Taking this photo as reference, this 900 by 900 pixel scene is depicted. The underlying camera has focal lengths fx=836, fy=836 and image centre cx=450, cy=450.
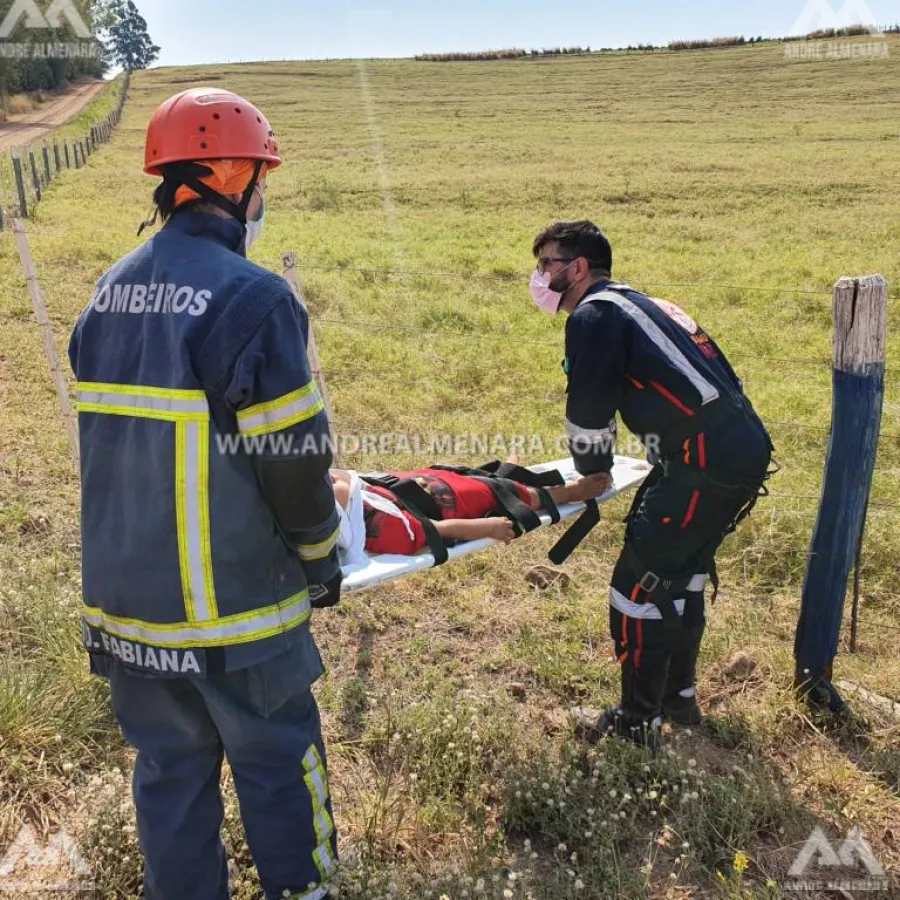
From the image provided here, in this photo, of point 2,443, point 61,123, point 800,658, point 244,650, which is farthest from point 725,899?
point 61,123

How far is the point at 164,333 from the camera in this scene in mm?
1969

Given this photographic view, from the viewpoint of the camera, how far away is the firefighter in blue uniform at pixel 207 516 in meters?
1.97

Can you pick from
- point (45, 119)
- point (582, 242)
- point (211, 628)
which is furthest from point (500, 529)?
point (45, 119)

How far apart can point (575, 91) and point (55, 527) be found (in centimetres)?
4499

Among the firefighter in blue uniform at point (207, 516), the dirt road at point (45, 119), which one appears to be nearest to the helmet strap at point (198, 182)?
the firefighter in blue uniform at point (207, 516)

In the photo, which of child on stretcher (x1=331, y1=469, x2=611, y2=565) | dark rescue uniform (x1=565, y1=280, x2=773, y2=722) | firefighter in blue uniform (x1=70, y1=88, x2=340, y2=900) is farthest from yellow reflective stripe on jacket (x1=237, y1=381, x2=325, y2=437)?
child on stretcher (x1=331, y1=469, x2=611, y2=565)

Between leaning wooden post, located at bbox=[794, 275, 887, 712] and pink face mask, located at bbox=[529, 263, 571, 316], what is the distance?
3.38ft

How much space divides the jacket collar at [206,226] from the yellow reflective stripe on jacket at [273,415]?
1.50ft

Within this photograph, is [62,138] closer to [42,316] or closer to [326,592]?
[42,316]

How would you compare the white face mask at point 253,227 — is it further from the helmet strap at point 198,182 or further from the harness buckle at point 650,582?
the harness buckle at point 650,582

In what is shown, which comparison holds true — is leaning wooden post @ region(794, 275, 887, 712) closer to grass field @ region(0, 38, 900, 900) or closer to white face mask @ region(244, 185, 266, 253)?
grass field @ region(0, 38, 900, 900)

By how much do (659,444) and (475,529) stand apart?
38.0 inches

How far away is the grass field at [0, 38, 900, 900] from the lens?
2.75 m

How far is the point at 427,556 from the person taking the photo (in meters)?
3.37
